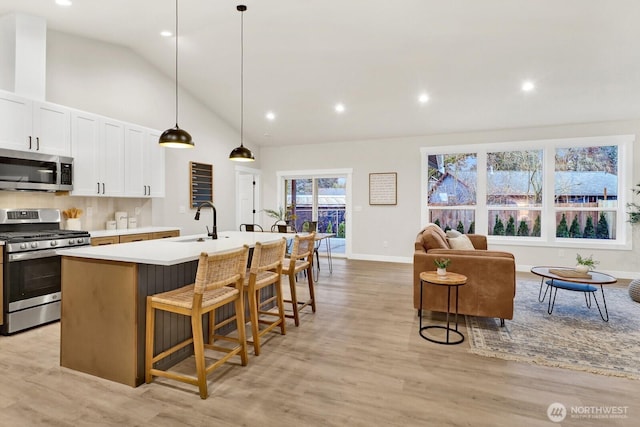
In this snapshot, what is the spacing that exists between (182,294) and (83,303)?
76 cm

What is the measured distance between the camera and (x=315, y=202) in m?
8.18

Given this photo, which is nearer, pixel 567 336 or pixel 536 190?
pixel 567 336

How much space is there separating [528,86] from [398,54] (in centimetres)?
204

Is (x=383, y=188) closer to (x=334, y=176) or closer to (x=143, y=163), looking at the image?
(x=334, y=176)

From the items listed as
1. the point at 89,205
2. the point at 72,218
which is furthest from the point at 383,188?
the point at 72,218

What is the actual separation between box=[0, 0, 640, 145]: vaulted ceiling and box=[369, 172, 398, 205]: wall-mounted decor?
118 cm

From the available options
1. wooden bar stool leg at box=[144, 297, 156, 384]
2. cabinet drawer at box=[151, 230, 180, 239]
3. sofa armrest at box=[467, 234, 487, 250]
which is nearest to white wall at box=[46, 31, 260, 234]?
cabinet drawer at box=[151, 230, 180, 239]

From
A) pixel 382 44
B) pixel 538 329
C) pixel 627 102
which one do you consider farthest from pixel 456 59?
pixel 538 329

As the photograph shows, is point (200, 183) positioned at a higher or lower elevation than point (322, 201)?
higher

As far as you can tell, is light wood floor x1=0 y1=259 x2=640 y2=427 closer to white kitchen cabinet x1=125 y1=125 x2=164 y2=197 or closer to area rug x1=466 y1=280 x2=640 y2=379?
area rug x1=466 y1=280 x2=640 y2=379

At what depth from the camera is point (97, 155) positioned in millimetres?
4336

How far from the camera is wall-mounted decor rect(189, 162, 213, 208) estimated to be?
6199 mm

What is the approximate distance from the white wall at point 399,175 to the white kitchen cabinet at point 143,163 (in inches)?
134

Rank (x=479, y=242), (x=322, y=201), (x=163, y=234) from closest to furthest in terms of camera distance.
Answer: (x=163, y=234), (x=479, y=242), (x=322, y=201)
